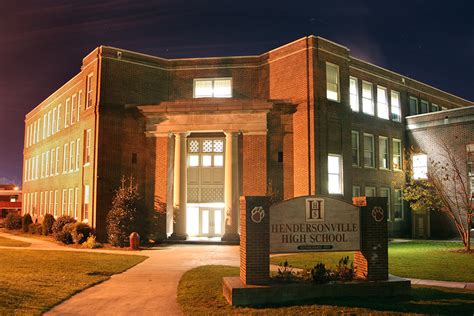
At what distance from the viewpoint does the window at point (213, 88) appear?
30395 mm

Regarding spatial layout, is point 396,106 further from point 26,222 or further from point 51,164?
point 26,222

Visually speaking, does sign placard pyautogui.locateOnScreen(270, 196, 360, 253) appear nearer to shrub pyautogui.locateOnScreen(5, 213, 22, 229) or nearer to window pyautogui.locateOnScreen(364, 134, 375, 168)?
window pyautogui.locateOnScreen(364, 134, 375, 168)

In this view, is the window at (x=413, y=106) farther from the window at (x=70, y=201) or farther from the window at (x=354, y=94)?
the window at (x=70, y=201)

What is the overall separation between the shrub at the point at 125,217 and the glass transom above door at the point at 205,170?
13.7 feet

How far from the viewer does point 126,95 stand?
28516 mm

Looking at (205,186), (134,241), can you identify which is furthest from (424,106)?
(134,241)

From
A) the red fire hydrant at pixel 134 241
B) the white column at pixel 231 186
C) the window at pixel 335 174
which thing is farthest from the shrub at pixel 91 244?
the window at pixel 335 174

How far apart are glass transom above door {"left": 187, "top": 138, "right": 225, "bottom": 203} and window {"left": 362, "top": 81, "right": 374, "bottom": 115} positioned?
10.8 meters

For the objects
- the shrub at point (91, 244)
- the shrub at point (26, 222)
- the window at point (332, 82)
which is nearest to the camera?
the shrub at point (91, 244)

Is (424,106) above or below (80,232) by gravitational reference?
above

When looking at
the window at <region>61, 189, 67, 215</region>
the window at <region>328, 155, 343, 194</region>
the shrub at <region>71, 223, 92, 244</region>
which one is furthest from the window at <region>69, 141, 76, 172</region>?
the window at <region>328, 155, 343, 194</region>

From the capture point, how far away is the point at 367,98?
108 feet

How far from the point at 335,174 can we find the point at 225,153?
271 inches

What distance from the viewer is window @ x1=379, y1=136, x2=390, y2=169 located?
1316 inches
